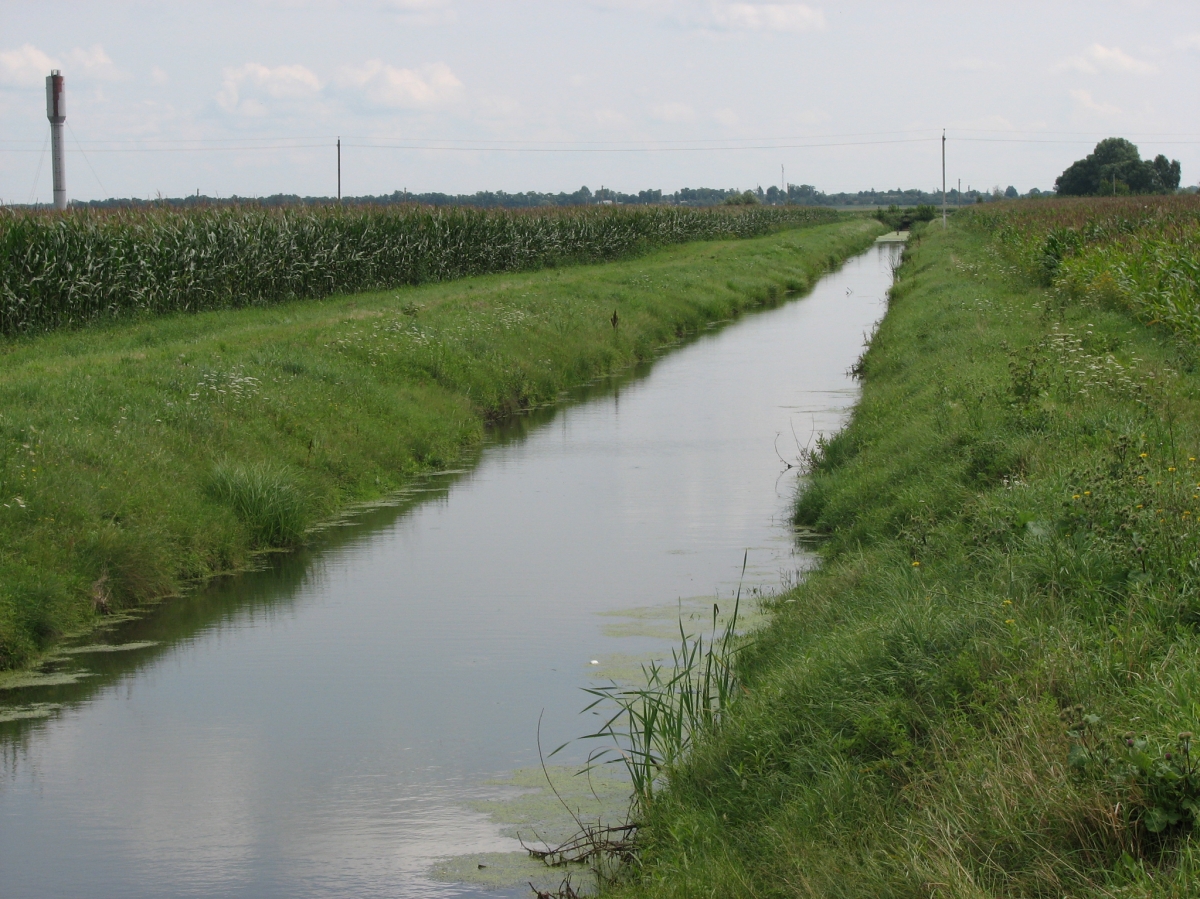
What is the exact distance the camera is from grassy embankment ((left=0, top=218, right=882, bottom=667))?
378 inches

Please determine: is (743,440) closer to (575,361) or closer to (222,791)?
(575,361)

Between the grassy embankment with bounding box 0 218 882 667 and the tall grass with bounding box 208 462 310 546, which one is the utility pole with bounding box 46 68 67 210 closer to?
the grassy embankment with bounding box 0 218 882 667

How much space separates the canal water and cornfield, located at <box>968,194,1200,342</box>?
17.9ft

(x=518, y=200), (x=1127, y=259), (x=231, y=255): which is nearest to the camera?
(x=1127, y=259)

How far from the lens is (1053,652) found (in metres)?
5.12

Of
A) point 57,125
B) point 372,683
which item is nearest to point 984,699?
point 372,683

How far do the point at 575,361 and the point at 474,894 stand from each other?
17299 mm

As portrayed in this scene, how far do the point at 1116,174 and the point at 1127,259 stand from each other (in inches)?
3122

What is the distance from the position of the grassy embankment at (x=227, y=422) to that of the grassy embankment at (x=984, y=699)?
4914mm

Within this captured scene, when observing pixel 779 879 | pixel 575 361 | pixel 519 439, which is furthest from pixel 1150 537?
pixel 575 361

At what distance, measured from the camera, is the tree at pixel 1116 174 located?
91938 mm

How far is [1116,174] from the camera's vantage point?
9288 centimetres

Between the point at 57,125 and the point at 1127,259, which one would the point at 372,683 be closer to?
the point at 1127,259

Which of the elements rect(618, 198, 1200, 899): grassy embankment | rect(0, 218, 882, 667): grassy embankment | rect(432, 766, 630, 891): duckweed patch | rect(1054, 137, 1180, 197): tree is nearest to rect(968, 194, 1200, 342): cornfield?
rect(618, 198, 1200, 899): grassy embankment
